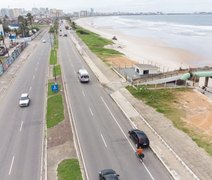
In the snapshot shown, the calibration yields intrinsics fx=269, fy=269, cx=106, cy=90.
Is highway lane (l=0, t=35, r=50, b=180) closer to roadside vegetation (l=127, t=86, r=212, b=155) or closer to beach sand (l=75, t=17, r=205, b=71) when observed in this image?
roadside vegetation (l=127, t=86, r=212, b=155)

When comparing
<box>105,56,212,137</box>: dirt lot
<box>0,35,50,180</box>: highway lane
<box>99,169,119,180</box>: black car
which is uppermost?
<box>99,169,119,180</box>: black car

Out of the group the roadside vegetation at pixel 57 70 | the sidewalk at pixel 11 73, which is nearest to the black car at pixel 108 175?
Result: the sidewalk at pixel 11 73

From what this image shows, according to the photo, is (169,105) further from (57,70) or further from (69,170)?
(57,70)

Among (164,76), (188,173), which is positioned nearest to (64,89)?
(164,76)

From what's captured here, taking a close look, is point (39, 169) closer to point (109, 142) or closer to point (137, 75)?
point (109, 142)

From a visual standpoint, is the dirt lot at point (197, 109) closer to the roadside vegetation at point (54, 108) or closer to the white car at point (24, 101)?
the roadside vegetation at point (54, 108)

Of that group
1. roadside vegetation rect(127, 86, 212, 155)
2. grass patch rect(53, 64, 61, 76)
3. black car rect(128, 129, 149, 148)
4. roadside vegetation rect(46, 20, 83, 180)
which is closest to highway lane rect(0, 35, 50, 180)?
roadside vegetation rect(46, 20, 83, 180)

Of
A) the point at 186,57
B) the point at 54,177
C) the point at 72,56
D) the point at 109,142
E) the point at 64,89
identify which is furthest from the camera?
the point at 186,57
